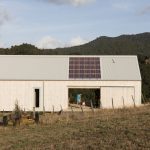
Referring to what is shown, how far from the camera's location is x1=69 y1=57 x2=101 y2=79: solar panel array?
4107 cm

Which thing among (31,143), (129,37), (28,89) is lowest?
(31,143)

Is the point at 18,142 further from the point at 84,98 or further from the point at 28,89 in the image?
the point at 84,98

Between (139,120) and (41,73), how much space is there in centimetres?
1986

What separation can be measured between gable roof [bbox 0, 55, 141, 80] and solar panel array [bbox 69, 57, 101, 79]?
0.34m

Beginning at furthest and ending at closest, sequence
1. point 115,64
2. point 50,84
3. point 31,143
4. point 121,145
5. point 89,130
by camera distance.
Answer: point 115,64, point 50,84, point 89,130, point 31,143, point 121,145

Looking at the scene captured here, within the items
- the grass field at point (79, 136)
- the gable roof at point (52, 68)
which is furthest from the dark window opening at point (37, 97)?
the grass field at point (79, 136)

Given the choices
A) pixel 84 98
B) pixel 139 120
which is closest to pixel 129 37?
pixel 84 98

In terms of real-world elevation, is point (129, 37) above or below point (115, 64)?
above

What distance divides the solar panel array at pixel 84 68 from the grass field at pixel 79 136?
1618 cm

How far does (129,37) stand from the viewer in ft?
572

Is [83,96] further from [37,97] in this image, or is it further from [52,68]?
[37,97]

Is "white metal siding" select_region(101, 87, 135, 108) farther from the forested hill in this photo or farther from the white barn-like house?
the forested hill

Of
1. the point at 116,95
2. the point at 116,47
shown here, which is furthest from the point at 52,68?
the point at 116,47

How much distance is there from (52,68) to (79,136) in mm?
23583
